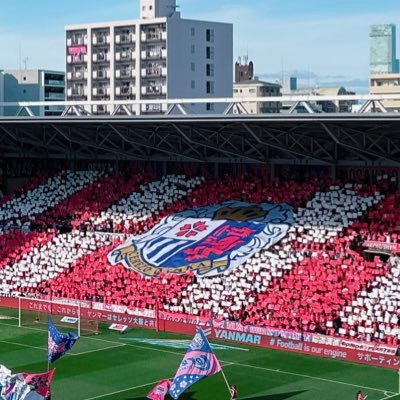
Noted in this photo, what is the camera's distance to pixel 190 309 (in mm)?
53281

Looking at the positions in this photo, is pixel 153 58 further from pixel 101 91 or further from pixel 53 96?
pixel 53 96

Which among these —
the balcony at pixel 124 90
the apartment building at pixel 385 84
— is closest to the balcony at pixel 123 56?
the balcony at pixel 124 90

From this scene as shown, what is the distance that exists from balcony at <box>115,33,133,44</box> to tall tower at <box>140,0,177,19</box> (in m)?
4.39

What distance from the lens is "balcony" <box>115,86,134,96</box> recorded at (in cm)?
12850

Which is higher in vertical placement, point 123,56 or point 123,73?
point 123,56

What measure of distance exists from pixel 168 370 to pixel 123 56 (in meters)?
88.9

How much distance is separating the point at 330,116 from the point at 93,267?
58.3 feet

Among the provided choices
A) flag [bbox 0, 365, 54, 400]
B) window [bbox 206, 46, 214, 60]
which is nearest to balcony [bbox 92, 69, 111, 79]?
window [bbox 206, 46, 214, 60]

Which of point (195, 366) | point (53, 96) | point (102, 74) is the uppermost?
point (102, 74)

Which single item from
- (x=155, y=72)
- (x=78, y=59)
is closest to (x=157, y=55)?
(x=155, y=72)

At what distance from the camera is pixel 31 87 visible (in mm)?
165500

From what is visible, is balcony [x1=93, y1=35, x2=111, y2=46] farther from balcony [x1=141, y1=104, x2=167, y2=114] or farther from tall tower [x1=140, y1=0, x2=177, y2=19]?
balcony [x1=141, y1=104, x2=167, y2=114]

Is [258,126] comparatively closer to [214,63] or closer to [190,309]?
[190,309]

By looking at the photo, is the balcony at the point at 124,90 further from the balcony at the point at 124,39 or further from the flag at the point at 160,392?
the flag at the point at 160,392
